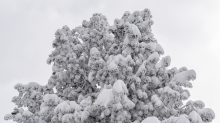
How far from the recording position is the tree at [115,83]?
23.8 ft

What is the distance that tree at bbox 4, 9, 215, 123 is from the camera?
7.25 m

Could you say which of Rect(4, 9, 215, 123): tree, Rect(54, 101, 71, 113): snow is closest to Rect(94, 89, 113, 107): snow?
Rect(4, 9, 215, 123): tree

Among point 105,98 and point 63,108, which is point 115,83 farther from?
point 63,108

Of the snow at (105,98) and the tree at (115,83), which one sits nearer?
the snow at (105,98)

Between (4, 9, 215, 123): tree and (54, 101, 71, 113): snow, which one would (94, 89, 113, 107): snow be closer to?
(4, 9, 215, 123): tree

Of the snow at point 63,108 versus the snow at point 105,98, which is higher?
the snow at point 63,108

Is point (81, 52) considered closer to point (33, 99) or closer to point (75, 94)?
point (75, 94)

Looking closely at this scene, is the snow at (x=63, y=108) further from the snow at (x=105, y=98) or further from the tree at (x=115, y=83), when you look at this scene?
the snow at (x=105, y=98)

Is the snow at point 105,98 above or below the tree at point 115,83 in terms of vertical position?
below

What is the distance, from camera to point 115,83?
6484 millimetres

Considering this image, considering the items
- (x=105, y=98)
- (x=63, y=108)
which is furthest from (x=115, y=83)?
(x=63, y=108)

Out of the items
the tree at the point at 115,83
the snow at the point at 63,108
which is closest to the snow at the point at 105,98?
the tree at the point at 115,83

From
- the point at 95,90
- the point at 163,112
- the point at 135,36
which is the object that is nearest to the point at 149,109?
the point at 163,112

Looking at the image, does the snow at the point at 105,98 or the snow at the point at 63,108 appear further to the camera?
the snow at the point at 63,108
